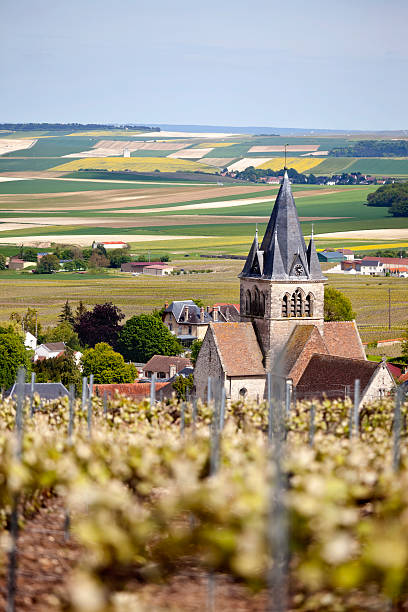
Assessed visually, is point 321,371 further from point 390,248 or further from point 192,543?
point 390,248

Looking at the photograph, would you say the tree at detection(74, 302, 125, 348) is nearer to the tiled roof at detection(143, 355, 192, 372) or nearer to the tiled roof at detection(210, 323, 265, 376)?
the tiled roof at detection(143, 355, 192, 372)

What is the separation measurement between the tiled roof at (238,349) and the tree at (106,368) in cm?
2147

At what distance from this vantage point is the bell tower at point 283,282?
39.3 meters

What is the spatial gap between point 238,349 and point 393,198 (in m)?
145

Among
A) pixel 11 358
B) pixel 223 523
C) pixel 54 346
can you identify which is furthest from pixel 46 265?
pixel 223 523

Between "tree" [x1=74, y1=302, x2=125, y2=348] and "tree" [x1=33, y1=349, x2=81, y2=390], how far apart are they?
18912mm

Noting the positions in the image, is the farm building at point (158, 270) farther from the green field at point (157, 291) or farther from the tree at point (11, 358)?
the tree at point (11, 358)

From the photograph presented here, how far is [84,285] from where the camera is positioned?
379ft

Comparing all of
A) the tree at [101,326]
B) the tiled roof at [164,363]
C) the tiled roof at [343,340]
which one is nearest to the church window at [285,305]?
the tiled roof at [343,340]

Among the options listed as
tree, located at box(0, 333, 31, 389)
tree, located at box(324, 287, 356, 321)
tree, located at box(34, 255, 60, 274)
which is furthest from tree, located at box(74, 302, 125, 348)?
tree, located at box(34, 255, 60, 274)

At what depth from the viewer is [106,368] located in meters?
61.8

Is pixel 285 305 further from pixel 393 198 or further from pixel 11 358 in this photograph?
pixel 393 198

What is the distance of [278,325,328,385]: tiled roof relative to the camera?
38188 mm

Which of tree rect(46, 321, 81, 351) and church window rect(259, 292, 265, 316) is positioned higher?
tree rect(46, 321, 81, 351)
